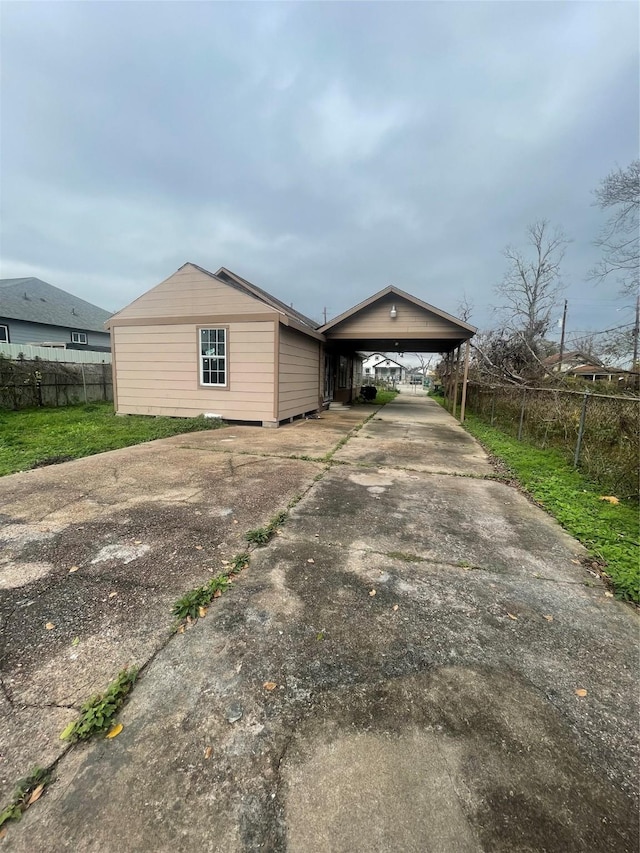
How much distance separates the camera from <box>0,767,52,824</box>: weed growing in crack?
1.18m

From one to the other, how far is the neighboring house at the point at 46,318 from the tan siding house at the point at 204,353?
1322 cm

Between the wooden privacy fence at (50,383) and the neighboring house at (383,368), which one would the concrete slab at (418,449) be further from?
the neighboring house at (383,368)

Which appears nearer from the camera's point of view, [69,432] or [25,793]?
[25,793]

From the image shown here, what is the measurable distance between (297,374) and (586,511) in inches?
332

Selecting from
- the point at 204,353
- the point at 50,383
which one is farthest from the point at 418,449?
the point at 50,383

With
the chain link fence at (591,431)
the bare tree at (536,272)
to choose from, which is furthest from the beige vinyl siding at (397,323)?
A: the bare tree at (536,272)

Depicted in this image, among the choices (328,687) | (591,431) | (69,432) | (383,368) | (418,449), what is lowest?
(328,687)

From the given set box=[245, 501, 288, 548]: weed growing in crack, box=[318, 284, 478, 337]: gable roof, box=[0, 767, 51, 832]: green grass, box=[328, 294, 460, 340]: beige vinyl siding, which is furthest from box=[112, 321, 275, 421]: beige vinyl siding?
box=[0, 767, 51, 832]: green grass

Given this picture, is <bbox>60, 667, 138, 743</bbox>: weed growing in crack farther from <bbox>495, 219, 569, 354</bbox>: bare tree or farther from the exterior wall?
the exterior wall

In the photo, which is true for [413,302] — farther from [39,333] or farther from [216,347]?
[39,333]

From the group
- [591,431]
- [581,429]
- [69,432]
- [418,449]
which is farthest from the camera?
[69,432]

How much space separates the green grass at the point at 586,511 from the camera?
2984mm

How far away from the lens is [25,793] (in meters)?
1.26

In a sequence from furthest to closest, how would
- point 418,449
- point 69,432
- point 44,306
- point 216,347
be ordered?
point 44,306
point 216,347
point 69,432
point 418,449
